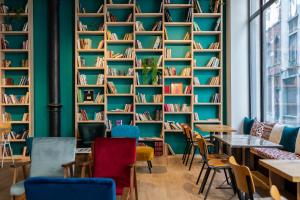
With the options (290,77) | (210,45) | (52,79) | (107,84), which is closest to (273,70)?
(290,77)

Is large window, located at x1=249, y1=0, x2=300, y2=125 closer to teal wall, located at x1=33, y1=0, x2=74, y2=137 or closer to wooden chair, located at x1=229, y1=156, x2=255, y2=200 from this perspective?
wooden chair, located at x1=229, y1=156, x2=255, y2=200

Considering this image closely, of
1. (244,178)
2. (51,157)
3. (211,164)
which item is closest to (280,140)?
(211,164)

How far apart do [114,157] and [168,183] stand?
1690 mm

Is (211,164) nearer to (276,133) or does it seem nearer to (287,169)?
(287,169)

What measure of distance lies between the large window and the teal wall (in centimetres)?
444

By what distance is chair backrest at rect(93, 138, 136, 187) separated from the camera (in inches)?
165

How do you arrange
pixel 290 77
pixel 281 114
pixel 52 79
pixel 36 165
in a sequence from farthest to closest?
pixel 52 79 < pixel 281 114 < pixel 290 77 < pixel 36 165

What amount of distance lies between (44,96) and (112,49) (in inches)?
79.7

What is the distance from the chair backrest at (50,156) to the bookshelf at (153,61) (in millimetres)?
3963

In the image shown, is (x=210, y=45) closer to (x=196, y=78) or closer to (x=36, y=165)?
(x=196, y=78)

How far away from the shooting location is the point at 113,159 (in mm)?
4262

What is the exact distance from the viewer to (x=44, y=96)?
8.45 m

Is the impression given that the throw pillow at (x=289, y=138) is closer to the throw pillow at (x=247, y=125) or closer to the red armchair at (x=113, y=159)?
the throw pillow at (x=247, y=125)

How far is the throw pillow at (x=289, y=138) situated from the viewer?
5.78 metres
